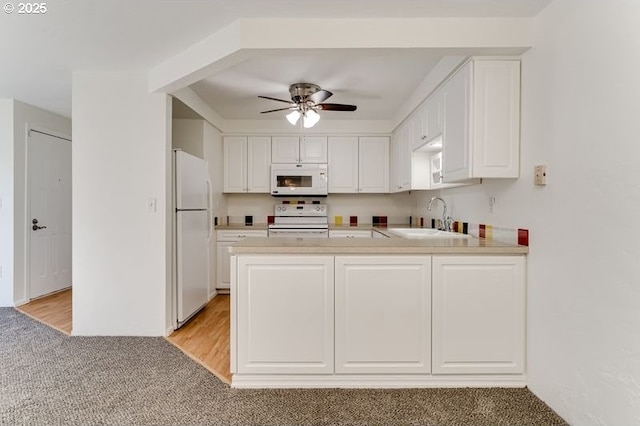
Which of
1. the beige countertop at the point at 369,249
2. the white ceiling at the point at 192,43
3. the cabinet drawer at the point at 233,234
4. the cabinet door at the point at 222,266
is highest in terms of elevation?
the white ceiling at the point at 192,43

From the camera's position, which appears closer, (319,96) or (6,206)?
(319,96)

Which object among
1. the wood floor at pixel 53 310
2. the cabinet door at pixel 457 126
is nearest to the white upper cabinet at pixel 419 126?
the cabinet door at pixel 457 126

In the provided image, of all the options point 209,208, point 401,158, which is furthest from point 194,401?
point 401,158

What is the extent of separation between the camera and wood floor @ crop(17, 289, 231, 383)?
7.82 ft

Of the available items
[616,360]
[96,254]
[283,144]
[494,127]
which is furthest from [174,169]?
[616,360]

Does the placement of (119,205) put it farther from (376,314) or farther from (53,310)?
(376,314)

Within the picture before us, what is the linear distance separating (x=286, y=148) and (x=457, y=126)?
8.59 ft

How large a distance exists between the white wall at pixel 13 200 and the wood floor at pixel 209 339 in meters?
2.06

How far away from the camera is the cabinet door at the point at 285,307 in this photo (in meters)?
1.96

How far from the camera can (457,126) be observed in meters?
2.24

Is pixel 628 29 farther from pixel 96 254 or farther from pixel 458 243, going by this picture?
pixel 96 254

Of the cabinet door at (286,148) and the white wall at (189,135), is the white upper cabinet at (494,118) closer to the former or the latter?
the cabinet door at (286,148)

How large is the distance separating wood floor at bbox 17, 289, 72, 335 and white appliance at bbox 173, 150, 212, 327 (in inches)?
38.6

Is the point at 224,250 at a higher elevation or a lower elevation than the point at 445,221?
lower
